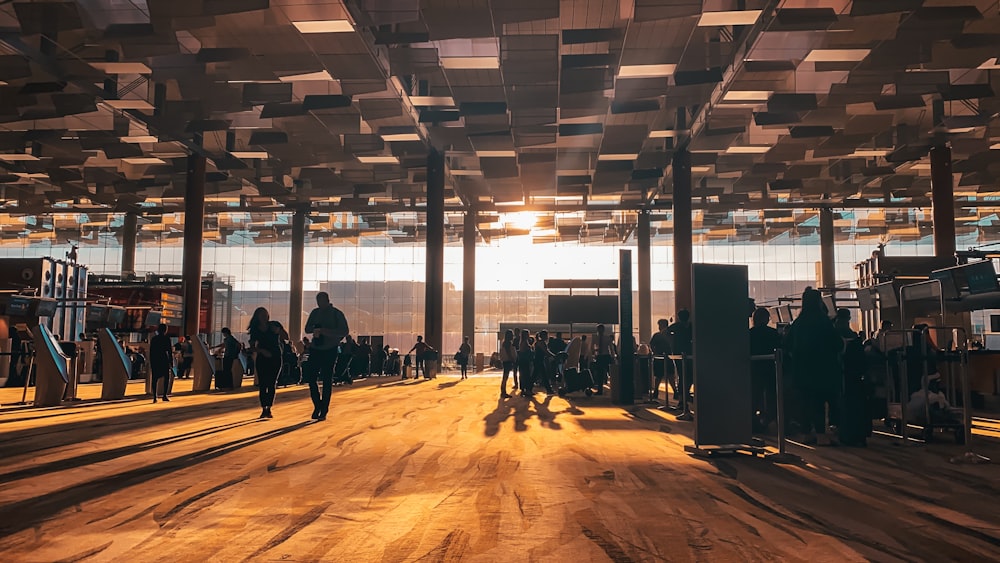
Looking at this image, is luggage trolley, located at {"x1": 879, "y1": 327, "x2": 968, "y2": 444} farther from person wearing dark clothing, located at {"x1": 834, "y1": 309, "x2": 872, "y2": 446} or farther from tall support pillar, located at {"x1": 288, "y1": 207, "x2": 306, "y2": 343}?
tall support pillar, located at {"x1": 288, "y1": 207, "x2": 306, "y2": 343}

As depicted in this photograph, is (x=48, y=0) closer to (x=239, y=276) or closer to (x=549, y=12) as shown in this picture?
(x=549, y=12)

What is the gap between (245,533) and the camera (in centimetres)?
321

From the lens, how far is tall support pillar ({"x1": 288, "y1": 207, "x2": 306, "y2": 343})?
30906 millimetres

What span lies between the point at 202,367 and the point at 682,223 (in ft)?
43.5

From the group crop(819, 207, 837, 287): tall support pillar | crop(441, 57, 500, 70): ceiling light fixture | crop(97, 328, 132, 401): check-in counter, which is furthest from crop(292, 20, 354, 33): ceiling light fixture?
crop(819, 207, 837, 287): tall support pillar

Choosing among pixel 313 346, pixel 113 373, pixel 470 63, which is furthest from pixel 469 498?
pixel 470 63

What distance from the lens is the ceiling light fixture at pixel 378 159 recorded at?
71.1 feet

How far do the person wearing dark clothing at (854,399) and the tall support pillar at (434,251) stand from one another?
51.8 feet

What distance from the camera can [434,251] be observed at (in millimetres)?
22000

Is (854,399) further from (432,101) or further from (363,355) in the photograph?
(363,355)

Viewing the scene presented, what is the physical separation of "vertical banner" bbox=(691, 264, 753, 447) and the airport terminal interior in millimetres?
27

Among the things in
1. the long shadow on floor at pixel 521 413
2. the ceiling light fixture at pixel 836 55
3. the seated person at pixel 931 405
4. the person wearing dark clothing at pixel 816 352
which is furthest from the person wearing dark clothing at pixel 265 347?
the ceiling light fixture at pixel 836 55

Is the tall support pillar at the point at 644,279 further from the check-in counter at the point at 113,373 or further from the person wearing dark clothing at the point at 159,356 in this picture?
the check-in counter at the point at 113,373

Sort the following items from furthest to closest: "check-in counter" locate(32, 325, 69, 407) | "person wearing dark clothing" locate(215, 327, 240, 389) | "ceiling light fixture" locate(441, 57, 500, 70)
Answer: "person wearing dark clothing" locate(215, 327, 240, 389)
"ceiling light fixture" locate(441, 57, 500, 70)
"check-in counter" locate(32, 325, 69, 407)
